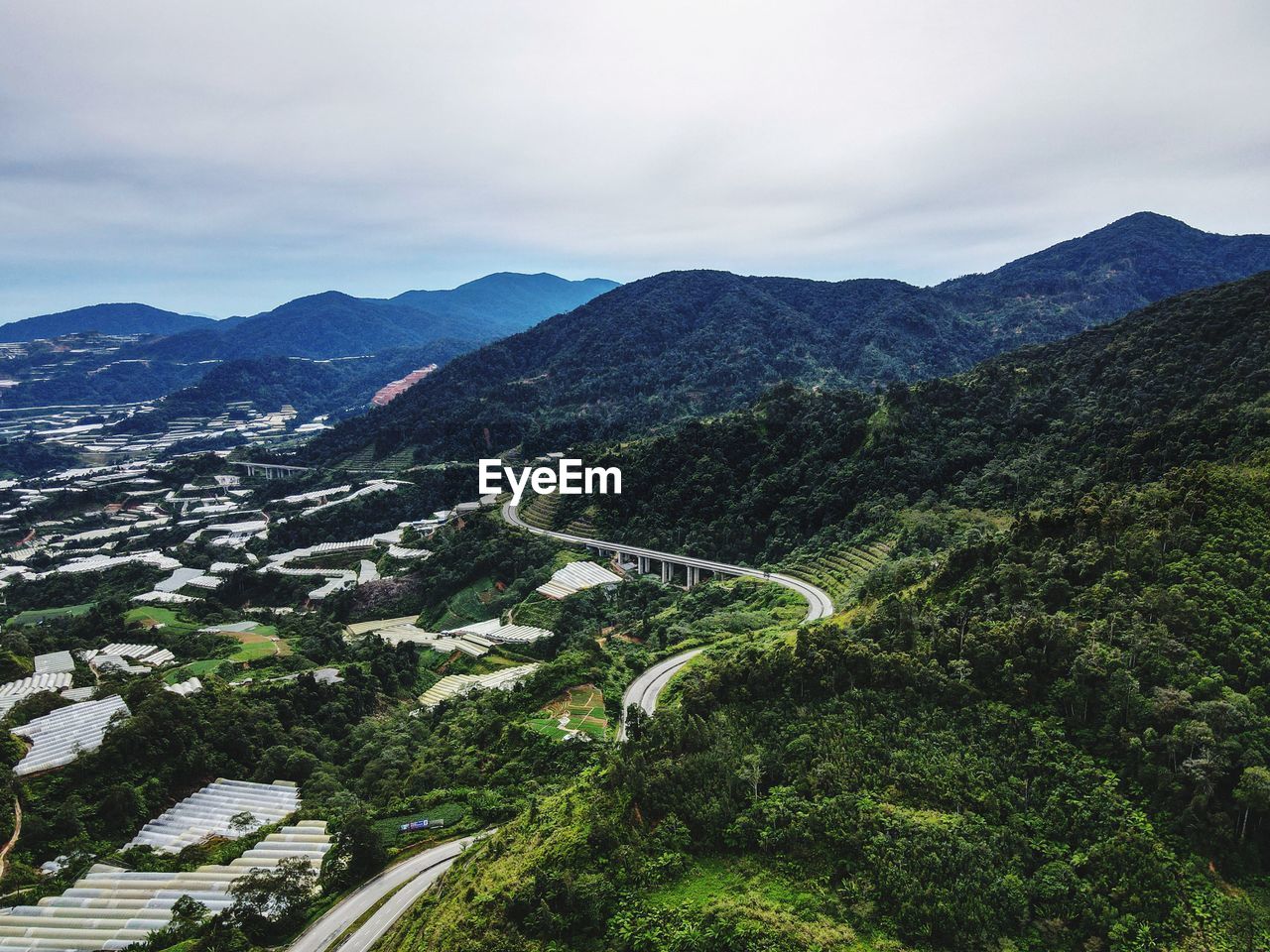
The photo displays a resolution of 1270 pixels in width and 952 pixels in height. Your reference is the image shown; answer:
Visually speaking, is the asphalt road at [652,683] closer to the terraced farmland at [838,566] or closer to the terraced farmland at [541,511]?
the terraced farmland at [838,566]

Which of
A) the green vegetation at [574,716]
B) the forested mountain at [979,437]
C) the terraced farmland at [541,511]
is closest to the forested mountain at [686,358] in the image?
the terraced farmland at [541,511]

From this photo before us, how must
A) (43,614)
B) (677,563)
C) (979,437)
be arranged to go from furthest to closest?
(43,614), (677,563), (979,437)

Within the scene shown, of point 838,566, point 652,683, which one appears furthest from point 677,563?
point 652,683

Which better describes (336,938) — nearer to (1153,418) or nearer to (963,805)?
(963,805)

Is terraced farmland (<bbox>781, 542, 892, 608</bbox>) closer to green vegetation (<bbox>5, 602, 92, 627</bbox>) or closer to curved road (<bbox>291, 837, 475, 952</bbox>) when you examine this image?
curved road (<bbox>291, 837, 475, 952</bbox>)

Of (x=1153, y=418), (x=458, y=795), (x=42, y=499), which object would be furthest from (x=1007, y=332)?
(x=42, y=499)

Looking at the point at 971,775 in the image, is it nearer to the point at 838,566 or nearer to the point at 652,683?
the point at 652,683

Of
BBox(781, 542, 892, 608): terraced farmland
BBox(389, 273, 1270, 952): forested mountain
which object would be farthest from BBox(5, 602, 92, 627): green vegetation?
BBox(389, 273, 1270, 952): forested mountain
